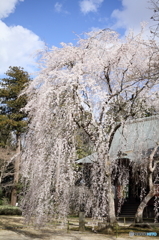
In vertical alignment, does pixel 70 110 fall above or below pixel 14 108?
below

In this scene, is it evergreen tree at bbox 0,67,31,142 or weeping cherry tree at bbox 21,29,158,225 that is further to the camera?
evergreen tree at bbox 0,67,31,142

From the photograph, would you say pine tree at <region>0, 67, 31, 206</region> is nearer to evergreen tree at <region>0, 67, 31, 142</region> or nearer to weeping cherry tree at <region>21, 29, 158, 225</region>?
evergreen tree at <region>0, 67, 31, 142</region>

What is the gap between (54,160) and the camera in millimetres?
7750

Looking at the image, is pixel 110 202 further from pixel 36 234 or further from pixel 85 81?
pixel 85 81

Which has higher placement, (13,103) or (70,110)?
(13,103)

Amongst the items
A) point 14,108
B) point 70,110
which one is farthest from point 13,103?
point 70,110

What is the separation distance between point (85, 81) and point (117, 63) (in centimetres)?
163

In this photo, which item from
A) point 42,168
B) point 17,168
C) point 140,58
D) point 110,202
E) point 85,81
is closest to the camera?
point 42,168

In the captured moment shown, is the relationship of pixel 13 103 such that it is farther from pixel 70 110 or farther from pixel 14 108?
pixel 70 110

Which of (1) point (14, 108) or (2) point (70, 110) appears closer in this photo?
(2) point (70, 110)

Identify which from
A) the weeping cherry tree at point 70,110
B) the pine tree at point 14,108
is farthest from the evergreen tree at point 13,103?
the weeping cherry tree at point 70,110

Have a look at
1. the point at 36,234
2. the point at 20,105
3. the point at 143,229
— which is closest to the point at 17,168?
the point at 20,105

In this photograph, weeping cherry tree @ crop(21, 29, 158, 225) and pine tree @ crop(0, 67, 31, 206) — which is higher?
pine tree @ crop(0, 67, 31, 206)

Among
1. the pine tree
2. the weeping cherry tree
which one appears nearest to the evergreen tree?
the pine tree
